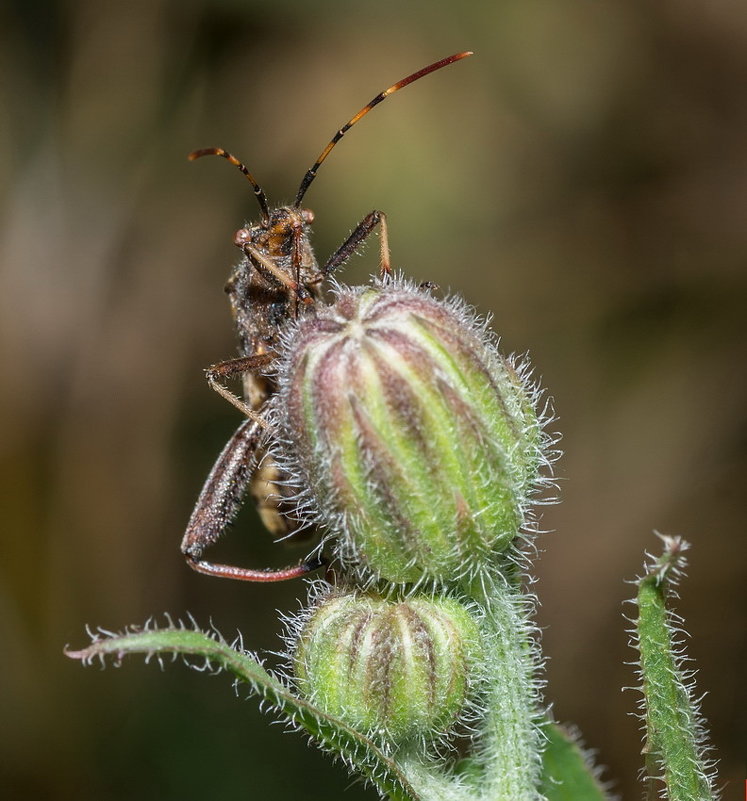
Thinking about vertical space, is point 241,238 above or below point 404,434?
above

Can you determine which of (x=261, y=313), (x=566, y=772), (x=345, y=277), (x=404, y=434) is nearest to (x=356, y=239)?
(x=261, y=313)

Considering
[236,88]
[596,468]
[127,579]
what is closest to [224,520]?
[127,579]

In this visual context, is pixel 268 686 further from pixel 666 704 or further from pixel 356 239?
pixel 356 239

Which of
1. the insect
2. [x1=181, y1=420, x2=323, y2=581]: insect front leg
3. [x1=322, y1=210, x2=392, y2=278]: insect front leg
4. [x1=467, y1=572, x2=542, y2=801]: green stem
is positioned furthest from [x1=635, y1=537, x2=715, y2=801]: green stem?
[x1=181, y1=420, x2=323, y2=581]: insect front leg

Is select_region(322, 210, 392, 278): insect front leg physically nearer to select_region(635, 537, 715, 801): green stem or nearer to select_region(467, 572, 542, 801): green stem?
select_region(467, 572, 542, 801): green stem

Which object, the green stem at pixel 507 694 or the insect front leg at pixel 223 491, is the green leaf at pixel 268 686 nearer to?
the green stem at pixel 507 694

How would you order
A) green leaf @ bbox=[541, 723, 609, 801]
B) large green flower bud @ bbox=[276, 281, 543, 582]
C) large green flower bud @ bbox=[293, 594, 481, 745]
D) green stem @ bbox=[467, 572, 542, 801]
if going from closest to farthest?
large green flower bud @ bbox=[276, 281, 543, 582], large green flower bud @ bbox=[293, 594, 481, 745], green stem @ bbox=[467, 572, 542, 801], green leaf @ bbox=[541, 723, 609, 801]
